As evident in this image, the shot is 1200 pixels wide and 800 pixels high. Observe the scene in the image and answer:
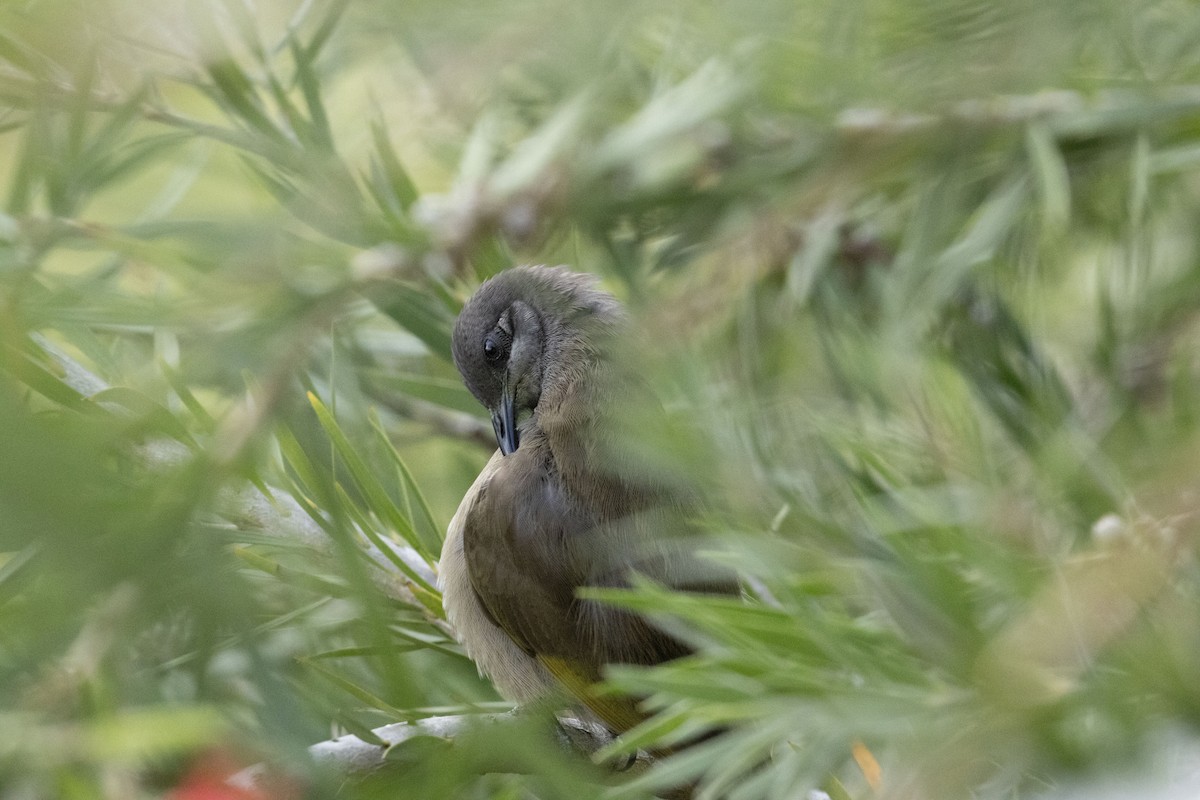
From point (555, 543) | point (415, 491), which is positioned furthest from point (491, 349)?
point (415, 491)

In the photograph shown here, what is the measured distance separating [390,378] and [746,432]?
18.9 inches

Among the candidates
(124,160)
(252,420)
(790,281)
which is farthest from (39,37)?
(790,281)

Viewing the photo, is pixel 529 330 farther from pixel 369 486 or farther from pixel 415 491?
pixel 369 486

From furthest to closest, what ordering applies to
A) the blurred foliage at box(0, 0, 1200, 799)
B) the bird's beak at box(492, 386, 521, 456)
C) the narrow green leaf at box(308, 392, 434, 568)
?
1. the bird's beak at box(492, 386, 521, 456)
2. the narrow green leaf at box(308, 392, 434, 568)
3. the blurred foliage at box(0, 0, 1200, 799)

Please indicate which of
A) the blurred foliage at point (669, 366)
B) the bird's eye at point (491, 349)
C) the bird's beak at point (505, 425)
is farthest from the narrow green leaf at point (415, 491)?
the bird's eye at point (491, 349)

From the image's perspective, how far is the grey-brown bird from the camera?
1449mm

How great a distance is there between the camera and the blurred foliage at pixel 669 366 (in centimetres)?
52

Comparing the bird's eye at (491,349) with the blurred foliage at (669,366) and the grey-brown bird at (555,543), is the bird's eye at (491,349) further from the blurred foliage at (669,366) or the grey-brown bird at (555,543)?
the blurred foliage at (669,366)

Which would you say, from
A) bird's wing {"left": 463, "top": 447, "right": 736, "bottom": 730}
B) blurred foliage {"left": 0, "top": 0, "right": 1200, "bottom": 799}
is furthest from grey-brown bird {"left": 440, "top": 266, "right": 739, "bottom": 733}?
blurred foliage {"left": 0, "top": 0, "right": 1200, "bottom": 799}

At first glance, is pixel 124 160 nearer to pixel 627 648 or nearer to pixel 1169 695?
pixel 627 648

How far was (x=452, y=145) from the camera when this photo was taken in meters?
1.65

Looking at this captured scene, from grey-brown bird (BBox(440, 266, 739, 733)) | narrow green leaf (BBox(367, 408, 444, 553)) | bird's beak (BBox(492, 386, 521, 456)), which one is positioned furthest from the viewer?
bird's beak (BBox(492, 386, 521, 456))

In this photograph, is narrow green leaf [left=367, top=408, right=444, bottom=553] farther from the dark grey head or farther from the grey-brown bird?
the dark grey head

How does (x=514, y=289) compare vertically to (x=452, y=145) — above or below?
below
